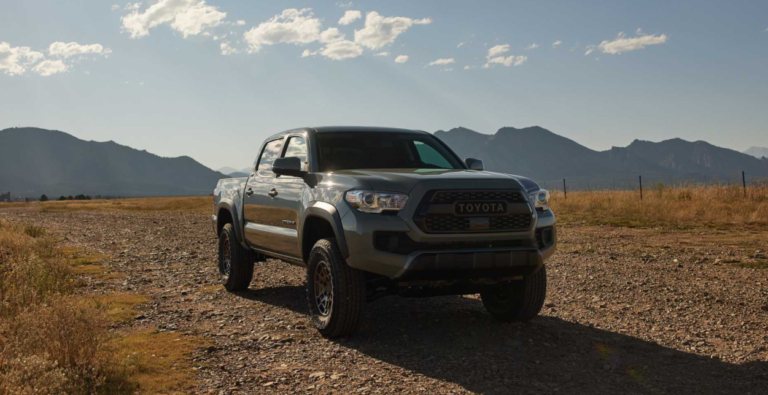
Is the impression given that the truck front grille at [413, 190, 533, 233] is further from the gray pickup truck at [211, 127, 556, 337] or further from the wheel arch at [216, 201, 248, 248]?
the wheel arch at [216, 201, 248, 248]

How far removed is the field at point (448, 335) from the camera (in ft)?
15.9

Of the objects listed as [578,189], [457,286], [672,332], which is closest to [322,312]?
[457,286]

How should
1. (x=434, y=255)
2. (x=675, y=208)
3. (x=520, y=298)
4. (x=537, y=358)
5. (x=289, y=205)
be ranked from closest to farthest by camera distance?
1. (x=434, y=255)
2. (x=537, y=358)
3. (x=520, y=298)
4. (x=289, y=205)
5. (x=675, y=208)

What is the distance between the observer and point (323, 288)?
6.24 metres

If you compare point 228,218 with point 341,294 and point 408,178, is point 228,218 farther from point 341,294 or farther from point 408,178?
point 408,178

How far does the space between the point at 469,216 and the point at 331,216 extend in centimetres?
Result: 128

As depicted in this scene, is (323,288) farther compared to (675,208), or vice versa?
(675,208)

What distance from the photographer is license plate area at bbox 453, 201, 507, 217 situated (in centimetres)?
547

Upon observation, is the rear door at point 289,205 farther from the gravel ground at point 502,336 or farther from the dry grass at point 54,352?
the dry grass at point 54,352

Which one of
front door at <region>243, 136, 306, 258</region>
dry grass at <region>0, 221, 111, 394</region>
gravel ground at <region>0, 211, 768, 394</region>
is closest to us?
dry grass at <region>0, 221, 111, 394</region>

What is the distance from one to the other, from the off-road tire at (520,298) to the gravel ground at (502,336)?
5.5 inches

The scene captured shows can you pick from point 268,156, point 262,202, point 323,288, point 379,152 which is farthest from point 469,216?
point 268,156

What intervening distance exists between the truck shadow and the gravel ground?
0.01 metres

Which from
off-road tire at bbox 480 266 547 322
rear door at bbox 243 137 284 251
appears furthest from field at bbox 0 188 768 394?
rear door at bbox 243 137 284 251
